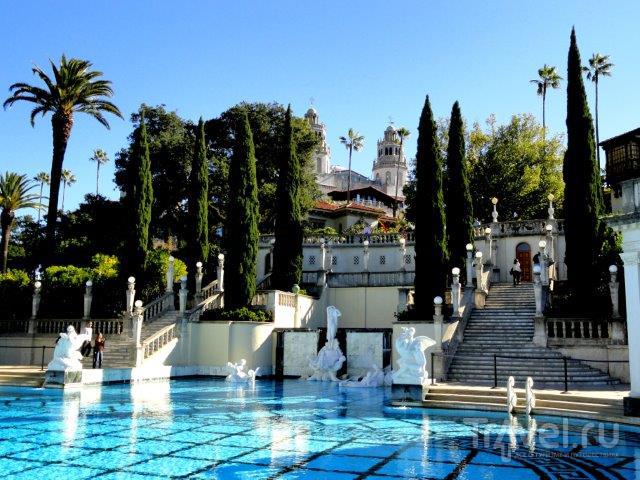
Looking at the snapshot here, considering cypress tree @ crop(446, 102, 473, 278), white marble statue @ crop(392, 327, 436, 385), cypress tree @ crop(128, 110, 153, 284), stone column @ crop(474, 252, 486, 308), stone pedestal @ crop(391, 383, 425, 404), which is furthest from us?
cypress tree @ crop(128, 110, 153, 284)

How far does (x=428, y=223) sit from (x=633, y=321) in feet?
49.1

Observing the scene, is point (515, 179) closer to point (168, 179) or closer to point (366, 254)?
point (366, 254)

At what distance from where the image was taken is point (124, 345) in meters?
27.4

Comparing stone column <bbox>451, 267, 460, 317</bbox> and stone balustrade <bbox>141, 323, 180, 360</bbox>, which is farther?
stone balustrade <bbox>141, 323, 180, 360</bbox>

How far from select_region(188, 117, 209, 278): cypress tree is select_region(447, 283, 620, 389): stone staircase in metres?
15.8

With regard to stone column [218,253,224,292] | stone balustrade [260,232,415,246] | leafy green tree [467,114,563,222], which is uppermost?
leafy green tree [467,114,563,222]

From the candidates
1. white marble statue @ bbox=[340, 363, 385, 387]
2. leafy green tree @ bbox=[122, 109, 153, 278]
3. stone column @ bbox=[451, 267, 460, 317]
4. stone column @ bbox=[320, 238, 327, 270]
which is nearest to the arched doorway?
stone column @ bbox=[320, 238, 327, 270]

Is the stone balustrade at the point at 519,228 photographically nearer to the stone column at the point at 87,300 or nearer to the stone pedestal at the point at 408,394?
the stone pedestal at the point at 408,394

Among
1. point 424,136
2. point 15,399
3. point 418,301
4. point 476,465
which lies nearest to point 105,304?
point 15,399

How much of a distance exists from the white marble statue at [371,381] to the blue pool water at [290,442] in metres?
6.11

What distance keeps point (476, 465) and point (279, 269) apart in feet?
82.4

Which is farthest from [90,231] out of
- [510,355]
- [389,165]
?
[389,165]

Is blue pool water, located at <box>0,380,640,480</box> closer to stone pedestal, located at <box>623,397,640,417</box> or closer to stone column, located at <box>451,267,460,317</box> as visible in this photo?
stone pedestal, located at <box>623,397,640,417</box>

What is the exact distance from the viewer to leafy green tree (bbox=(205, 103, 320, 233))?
1905 inches
